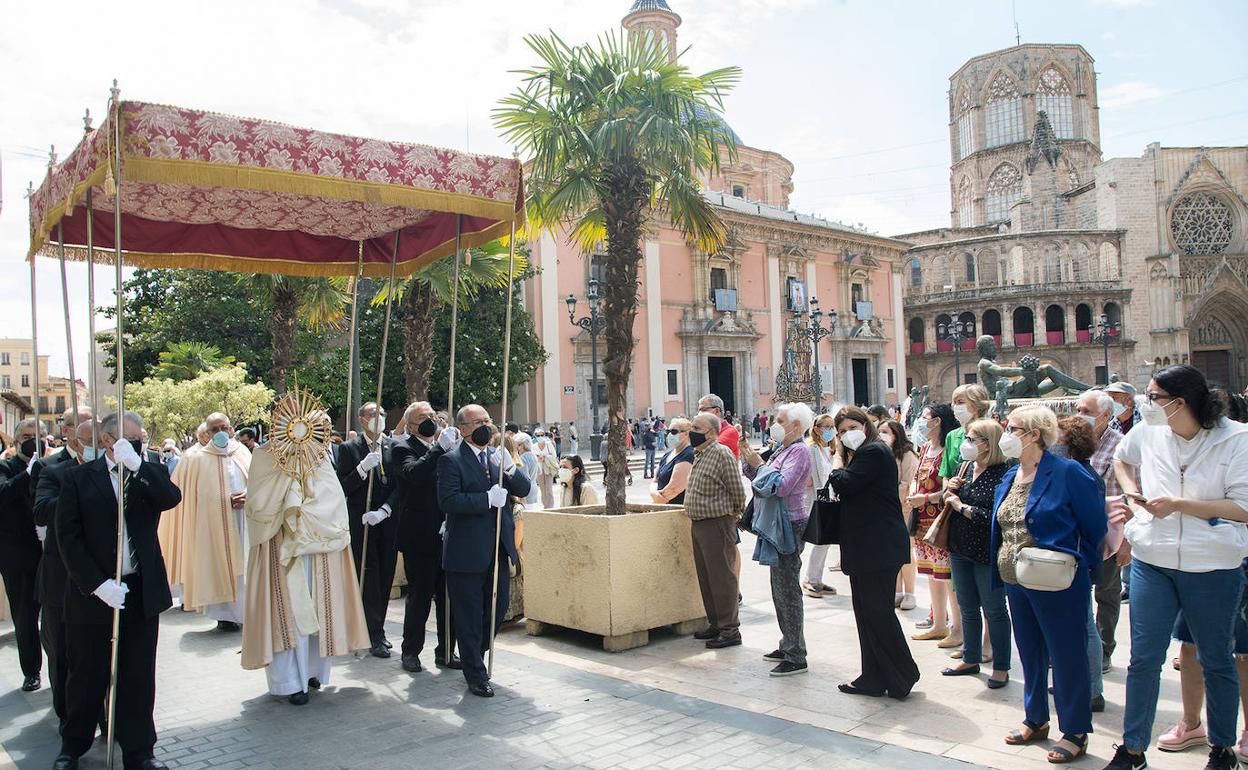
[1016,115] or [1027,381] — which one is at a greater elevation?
[1016,115]

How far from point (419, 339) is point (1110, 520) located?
1070cm

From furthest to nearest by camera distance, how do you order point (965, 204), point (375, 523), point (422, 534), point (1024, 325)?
point (965, 204)
point (1024, 325)
point (375, 523)
point (422, 534)

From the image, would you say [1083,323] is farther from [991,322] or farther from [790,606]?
[790,606]

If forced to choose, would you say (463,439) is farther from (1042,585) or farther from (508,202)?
(1042,585)

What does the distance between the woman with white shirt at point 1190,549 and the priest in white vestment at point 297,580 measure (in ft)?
15.2

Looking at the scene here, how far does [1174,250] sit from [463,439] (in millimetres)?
61668

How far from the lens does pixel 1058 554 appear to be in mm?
4367

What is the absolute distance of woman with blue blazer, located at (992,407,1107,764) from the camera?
446 centimetres

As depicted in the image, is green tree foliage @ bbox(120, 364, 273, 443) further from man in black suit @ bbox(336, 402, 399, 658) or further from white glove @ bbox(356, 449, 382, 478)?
white glove @ bbox(356, 449, 382, 478)

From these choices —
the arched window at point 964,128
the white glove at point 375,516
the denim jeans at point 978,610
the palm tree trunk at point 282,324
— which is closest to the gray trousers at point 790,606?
the denim jeans at point 978,610

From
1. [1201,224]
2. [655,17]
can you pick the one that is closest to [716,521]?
[655,17]

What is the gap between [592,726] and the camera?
17.1ft

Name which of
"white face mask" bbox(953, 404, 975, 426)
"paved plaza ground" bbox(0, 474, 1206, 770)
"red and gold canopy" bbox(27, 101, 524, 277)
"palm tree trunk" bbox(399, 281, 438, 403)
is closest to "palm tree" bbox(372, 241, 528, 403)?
"palm tree trunk" bbox(399, 281, 438, 403)

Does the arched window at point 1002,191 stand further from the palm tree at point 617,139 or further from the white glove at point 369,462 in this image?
the white glove at point 369,462
